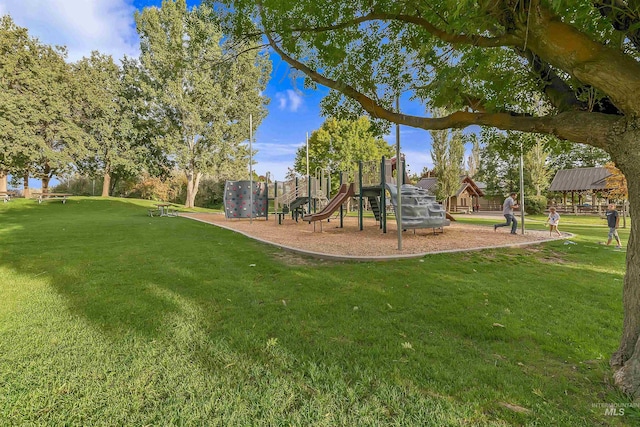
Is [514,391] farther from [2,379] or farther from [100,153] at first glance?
[100,153]

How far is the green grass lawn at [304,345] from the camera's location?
215 centimetres

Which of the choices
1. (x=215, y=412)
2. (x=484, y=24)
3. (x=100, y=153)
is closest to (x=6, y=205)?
(x=100, y=153)

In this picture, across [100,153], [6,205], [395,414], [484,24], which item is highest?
[100,153]

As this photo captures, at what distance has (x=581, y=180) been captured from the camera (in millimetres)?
32969

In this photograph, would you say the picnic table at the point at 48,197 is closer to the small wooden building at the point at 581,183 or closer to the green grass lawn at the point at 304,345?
the green grass lawn at the point at 304,345

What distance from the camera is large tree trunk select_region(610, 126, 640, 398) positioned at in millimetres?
2289

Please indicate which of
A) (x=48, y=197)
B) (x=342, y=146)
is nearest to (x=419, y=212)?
(x=342, y=146)

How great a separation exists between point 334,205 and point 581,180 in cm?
3438

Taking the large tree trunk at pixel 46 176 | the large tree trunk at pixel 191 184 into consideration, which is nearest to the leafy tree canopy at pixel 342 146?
the large tree trunk at pixel 191 184

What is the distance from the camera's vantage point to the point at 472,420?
6.73ft

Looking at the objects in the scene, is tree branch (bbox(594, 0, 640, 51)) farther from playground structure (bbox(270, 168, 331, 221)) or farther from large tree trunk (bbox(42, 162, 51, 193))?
large tree trunk (bbox(42, 162, 51, 193))

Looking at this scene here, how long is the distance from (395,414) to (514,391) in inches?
40.2

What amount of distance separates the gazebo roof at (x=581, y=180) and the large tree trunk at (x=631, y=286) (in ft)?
121

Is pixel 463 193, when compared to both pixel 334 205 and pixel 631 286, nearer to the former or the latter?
pixel 334 205
